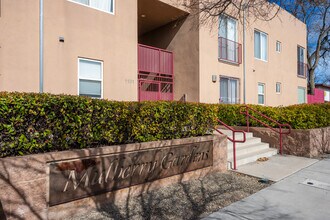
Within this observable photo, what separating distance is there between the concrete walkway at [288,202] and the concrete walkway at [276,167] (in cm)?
33

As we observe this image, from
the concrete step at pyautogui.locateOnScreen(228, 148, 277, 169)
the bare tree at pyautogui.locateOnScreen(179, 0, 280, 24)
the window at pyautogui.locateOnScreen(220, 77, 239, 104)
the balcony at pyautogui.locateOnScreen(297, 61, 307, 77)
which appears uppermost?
the balcony at pyautogui.locateOnScreen(297, 61, 307, 77)

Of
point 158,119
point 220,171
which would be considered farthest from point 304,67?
point 158,119

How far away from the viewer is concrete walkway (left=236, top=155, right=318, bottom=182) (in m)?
5.66

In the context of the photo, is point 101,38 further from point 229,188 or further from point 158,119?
point 229,188

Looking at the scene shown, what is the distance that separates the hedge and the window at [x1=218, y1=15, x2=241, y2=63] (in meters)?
6.85

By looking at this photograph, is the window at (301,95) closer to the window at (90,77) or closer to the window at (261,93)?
the window at (261,93)

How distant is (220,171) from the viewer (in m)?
5.86

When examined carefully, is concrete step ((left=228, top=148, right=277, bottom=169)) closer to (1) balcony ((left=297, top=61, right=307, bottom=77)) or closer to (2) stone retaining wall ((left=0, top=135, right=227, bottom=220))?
(2) stone retaining wall ((left=0, top=135, right=227, bottom=220))

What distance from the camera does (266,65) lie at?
14.9 meters

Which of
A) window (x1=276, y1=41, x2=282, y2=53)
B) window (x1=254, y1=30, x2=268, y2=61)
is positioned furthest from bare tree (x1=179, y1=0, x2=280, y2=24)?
window (x1=276, y1=41, x2=282, y2=53)

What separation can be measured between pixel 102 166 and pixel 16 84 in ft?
13.6

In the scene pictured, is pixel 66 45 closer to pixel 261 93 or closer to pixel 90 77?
pixel 90 77

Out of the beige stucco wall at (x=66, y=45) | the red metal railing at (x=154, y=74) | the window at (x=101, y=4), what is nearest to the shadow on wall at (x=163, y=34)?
the red metal railing at (x=154, y=74)

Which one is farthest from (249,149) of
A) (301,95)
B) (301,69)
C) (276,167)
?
(301,69)
